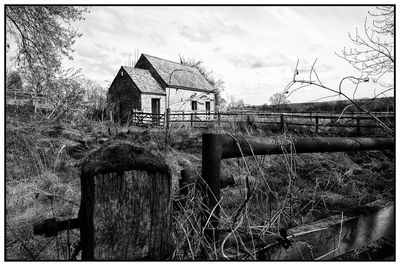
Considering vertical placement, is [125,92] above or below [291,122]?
above

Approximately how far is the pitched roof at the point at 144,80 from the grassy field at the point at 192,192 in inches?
581

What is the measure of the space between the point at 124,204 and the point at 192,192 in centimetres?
47

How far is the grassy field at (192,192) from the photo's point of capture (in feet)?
4.20

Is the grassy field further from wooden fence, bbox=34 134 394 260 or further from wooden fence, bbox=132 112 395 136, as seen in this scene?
wooden fence, bbox=132 112 395 136

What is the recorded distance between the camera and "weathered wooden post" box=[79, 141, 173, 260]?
2.87 ft

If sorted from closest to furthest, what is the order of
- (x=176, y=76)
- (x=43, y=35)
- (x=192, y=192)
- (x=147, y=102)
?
(x=192, y=192)
(x=43, y=35)
(x=147, y=102)
(x=176, y=76)

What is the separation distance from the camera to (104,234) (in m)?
0.88

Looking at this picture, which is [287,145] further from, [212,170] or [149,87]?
[149,87]

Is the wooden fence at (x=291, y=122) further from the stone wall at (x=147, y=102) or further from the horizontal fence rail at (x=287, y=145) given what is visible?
the stone wall at (x=147, y=102)

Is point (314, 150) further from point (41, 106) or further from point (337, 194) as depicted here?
point (41, 106)

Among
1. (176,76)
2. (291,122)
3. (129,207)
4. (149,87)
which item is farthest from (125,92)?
(129,207)

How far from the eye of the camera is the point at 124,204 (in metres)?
0.90

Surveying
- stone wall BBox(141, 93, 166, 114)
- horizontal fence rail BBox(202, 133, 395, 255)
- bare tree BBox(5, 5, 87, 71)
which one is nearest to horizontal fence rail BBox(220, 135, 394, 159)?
horizontal fence rail BBox(202, 133, 395, 255)

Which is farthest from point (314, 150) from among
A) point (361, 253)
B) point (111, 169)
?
point (111, 169)
